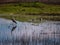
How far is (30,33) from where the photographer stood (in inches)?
219

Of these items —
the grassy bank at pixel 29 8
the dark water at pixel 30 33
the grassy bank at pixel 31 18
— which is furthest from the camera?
the grassy bank at pixel 29 8

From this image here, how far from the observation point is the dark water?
201 inches

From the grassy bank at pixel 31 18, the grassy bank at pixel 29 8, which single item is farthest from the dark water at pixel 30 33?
the grassy bank at pixel 29 8

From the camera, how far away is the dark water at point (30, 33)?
5.12 metres

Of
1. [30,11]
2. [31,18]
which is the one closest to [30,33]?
[31,18]

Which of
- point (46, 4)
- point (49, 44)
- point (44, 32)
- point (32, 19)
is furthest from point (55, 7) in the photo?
point (49, 44)

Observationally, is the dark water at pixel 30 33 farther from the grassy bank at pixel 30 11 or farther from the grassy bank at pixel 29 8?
the grassy bank at pixel 29 8

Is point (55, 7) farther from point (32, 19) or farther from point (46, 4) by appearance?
point (32, 19)

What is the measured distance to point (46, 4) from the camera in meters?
6.86

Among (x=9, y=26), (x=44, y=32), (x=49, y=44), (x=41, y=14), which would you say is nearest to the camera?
(x=49, y=44)

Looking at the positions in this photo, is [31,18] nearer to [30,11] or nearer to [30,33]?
[30,11]

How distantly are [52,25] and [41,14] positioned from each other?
1.93ft

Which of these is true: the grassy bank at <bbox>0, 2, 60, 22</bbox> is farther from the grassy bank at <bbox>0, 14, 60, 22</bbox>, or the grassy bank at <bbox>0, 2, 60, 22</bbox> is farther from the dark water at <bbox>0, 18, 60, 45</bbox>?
the dark water at <bbox>0, 18, 60, 45</bbox>

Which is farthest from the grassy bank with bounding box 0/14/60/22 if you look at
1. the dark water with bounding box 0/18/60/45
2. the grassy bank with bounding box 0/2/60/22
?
the dark water with bounding box 0/18/60/45
